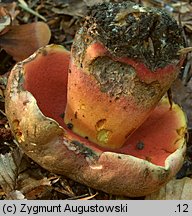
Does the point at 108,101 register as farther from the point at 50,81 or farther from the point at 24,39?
the point at 24,39

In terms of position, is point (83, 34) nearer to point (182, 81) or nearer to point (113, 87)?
point (113, 87)

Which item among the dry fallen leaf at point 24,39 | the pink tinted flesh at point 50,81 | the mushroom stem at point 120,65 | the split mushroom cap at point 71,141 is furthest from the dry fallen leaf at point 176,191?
the dry fallen leaf at point 24,39

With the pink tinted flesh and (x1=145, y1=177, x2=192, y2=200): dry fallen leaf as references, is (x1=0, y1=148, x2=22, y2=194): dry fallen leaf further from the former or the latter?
(x1=145, y1=177, x2=192, y2=200): dry fallen leaf

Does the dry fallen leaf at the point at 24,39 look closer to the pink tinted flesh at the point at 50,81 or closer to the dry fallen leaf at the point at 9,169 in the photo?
the pink tinted flesh at the point at 50,81

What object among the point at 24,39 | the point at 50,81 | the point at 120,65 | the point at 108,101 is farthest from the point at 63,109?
the point at 24,39

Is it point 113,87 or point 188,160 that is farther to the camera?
point 188,160

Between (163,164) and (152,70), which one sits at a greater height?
(152,70)

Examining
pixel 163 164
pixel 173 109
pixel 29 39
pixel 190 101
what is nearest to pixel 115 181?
pixel 163 164
